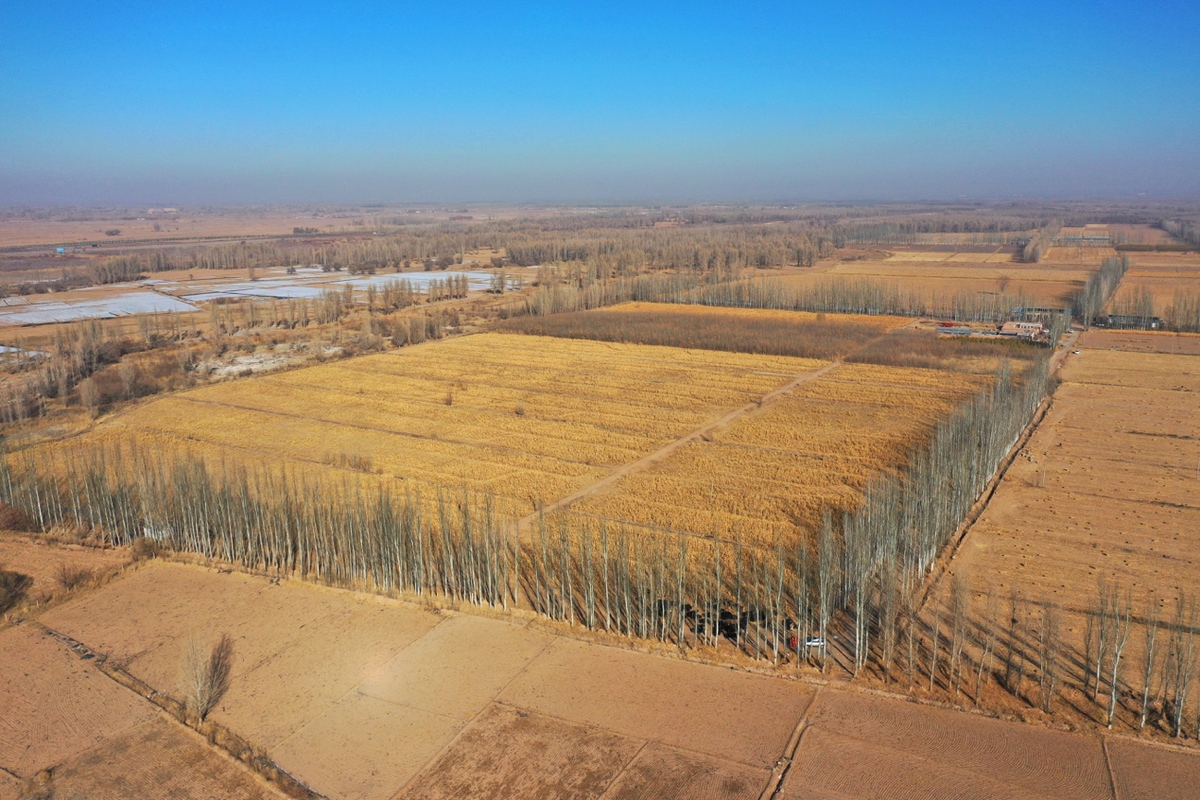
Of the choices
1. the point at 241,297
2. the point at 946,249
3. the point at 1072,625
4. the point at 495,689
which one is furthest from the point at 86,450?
the point at 946,249

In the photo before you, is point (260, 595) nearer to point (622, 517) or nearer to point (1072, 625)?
point (622, 517)

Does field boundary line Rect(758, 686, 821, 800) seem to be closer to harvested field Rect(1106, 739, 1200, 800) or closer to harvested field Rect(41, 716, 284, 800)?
harvested field Rect(1106, 739, 1200, 800)

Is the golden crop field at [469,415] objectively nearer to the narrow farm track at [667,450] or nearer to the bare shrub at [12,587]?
the narrow farm track at [667,450]

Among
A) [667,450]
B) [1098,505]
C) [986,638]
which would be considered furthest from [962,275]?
[986,638]

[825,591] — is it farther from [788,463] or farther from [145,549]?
[145,549]

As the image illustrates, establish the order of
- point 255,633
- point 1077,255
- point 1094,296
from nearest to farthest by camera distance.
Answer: point 255,633 < point 1094,296 < point 1077,255

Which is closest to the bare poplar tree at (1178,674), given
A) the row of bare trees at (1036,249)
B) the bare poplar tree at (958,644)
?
the bare poplar tree at (958,644)
